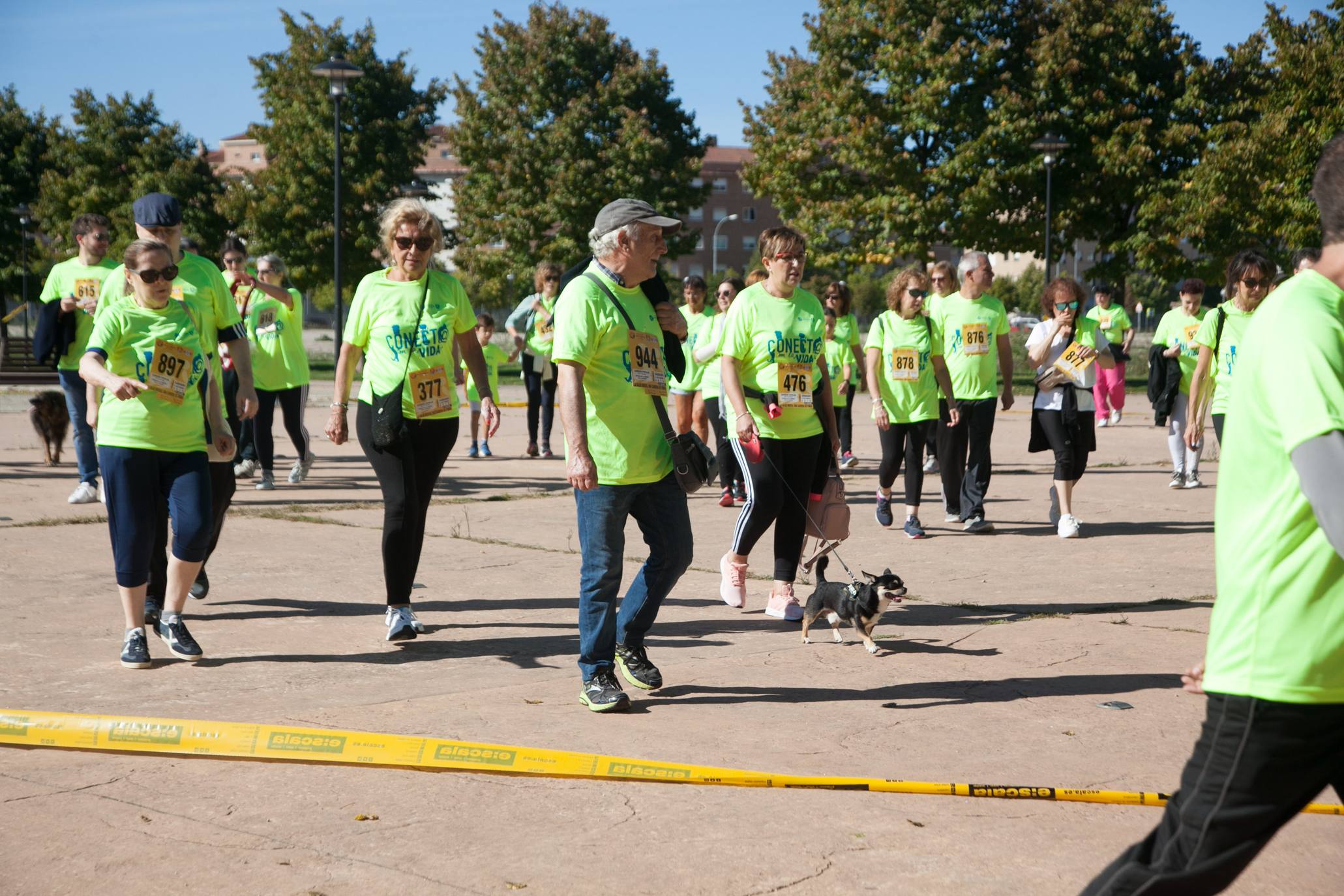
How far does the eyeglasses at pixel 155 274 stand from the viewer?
5.74m

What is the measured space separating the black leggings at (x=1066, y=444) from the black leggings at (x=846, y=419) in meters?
3.99

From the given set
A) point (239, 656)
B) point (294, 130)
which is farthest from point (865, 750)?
point (294, 130)

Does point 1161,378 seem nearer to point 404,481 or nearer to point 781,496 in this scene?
point 781,496

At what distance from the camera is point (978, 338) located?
9.87 meters

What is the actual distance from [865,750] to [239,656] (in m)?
2.89

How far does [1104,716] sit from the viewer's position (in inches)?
195

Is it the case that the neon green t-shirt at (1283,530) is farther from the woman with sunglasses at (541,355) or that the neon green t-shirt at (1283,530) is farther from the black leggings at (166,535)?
the woman with sunglasses at (541,355)

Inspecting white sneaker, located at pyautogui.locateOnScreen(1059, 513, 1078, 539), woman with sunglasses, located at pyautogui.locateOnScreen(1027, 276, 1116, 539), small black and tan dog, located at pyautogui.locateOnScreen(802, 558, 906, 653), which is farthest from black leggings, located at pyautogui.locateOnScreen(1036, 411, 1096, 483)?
small black and tan dog, located at pyautogui.locateOnScreen(802, 558, 906, 653)

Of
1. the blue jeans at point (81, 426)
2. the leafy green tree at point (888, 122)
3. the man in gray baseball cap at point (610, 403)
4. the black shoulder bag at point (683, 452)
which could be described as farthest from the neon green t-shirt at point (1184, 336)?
the leafy green tree at point (888, 122)

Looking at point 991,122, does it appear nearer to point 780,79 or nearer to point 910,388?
point 780,79

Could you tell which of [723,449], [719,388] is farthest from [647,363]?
[719,388]

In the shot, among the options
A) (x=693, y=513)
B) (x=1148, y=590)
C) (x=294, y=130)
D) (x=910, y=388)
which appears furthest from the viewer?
(x=294, y=130)

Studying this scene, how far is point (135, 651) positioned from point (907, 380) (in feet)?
19.1

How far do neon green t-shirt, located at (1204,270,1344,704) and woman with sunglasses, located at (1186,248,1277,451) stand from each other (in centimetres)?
653
